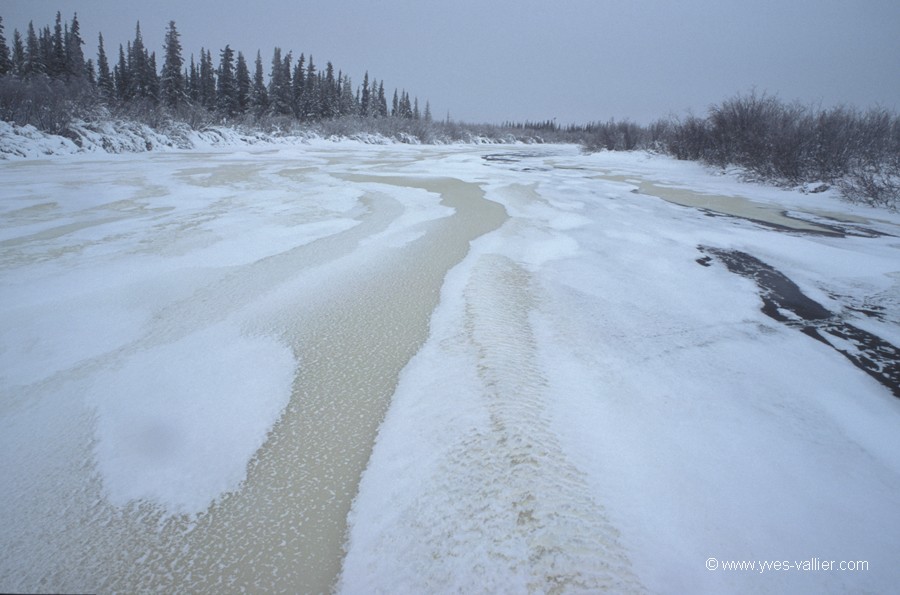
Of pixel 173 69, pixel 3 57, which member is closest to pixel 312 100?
pixel 173 69

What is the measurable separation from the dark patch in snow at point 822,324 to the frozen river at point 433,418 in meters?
0.03

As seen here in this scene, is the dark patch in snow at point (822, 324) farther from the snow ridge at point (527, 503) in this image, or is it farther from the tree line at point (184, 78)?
the tree line at point (184, 78)

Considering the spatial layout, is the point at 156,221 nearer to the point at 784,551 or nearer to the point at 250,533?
the point at 250,533

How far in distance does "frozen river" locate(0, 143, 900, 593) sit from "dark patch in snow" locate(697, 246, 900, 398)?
0.03 metres

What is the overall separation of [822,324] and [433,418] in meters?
2.67

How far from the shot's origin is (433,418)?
1610 mm

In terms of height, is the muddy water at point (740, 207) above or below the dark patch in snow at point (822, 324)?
Result: above

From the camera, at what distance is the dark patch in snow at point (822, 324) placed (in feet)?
7.19

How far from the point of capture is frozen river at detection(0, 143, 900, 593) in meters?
1.10

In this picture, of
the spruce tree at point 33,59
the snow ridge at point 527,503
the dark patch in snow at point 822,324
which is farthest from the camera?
the spruce tree at point 33,59

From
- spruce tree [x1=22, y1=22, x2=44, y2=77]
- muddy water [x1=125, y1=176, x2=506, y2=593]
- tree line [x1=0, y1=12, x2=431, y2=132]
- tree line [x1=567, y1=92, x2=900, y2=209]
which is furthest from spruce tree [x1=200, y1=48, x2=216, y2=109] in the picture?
muddy water [x1=125, y1=176, x2=506, y2=593]

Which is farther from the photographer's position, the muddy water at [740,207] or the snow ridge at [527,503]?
the muddy water at [740,207]

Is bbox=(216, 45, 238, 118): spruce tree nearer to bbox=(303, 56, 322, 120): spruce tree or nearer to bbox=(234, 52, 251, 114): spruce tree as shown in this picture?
bbox=(234, 52, 251, 114): spruce tree

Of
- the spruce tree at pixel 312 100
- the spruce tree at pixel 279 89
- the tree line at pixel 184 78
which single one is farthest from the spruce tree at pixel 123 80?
the spruce tree at pixel 312 100
